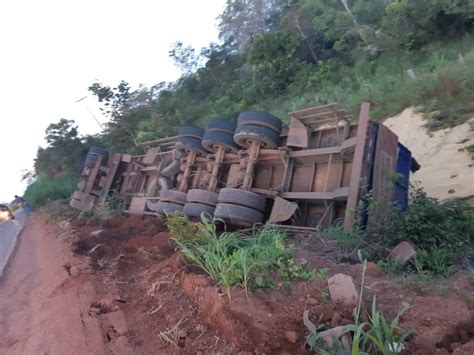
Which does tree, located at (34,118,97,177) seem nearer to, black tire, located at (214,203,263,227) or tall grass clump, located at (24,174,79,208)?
tall grass clump, located at (24,174,79,208)

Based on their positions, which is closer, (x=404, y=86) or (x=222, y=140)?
(x=222, y=140)

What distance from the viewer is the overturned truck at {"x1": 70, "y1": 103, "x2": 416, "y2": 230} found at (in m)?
6.08

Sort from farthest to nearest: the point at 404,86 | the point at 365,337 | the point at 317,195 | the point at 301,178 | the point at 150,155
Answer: the point at 404,86, the point at 150,155, the point at 301,178, the point at 317,195, the point at 365,337

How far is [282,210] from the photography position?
21.8 feet

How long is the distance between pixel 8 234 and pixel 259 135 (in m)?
12.1

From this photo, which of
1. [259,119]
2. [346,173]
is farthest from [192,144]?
[346,173]

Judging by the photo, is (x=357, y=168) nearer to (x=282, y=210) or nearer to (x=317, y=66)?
(x=282, y=210)

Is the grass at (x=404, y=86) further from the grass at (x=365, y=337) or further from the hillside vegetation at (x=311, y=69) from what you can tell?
the grass at (x=365, y=337)

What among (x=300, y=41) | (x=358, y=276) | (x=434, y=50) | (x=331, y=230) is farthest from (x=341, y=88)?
(x=358, y=276)

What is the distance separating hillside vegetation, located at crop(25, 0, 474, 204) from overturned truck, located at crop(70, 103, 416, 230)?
4937 millimetres

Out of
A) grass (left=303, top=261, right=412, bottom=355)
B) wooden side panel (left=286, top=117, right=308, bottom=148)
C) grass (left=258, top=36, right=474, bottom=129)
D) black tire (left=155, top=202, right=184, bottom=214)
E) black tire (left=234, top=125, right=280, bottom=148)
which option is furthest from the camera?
grass (left=258, top=36, right=474, bottom=129)

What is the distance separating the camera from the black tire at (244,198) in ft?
22.6

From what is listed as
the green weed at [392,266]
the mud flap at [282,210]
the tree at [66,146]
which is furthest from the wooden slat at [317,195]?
the tree at [66,146]

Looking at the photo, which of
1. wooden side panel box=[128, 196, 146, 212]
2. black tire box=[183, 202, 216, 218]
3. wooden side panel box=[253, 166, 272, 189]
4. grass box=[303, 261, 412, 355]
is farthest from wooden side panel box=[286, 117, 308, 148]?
wooden side panel box=[128, 196, 146, 212]
